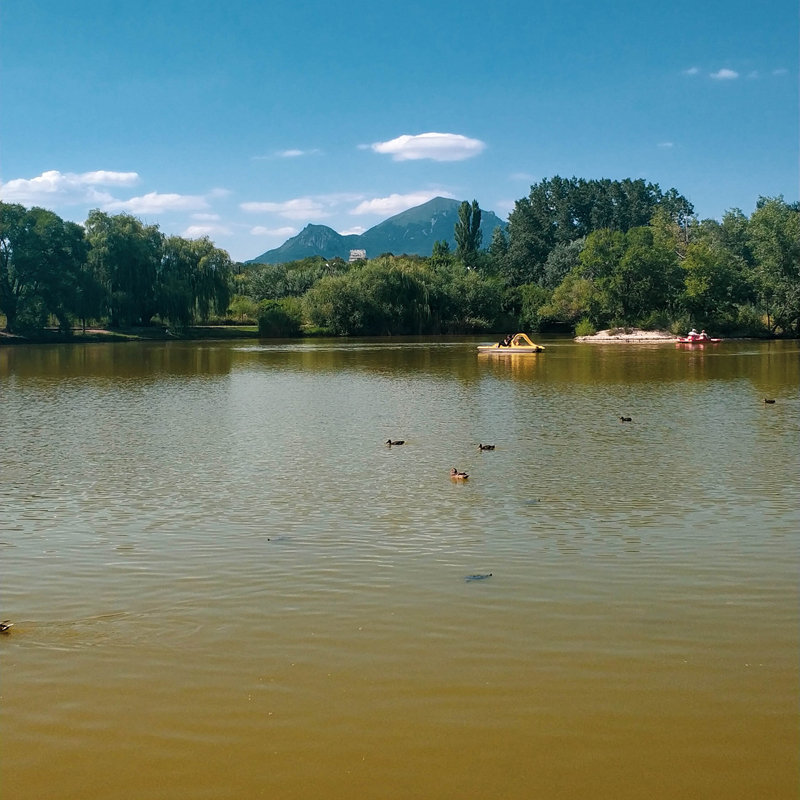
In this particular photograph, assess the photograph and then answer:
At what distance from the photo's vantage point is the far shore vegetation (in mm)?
80062

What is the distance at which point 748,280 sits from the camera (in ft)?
279

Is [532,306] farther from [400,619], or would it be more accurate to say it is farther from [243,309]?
[400,619]

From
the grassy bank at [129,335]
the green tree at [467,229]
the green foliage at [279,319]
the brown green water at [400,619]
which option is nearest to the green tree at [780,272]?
the green foliage at [279,319]

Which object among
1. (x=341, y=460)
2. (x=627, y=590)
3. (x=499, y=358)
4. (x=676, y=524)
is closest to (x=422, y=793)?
(x=627, y=590)

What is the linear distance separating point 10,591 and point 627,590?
6486 millimetres

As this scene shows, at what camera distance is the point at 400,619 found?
27.5 feet

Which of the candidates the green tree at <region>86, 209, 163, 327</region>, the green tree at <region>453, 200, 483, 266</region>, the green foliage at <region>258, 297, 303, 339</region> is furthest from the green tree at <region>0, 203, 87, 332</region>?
the green tree at <region>453, 200, 483, 266</region>

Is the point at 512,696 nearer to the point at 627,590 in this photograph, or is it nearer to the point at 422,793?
the point at 422,793

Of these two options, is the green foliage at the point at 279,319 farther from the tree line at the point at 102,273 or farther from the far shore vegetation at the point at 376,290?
the tree line at the point at 102,273

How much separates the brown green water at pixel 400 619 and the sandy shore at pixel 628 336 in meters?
63.8

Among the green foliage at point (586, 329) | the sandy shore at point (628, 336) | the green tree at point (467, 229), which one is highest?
the green tree at point (467, 229)

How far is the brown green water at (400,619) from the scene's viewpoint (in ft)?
19.1

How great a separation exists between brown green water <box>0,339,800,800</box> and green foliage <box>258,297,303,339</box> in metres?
75.8

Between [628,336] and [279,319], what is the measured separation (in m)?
36.8
